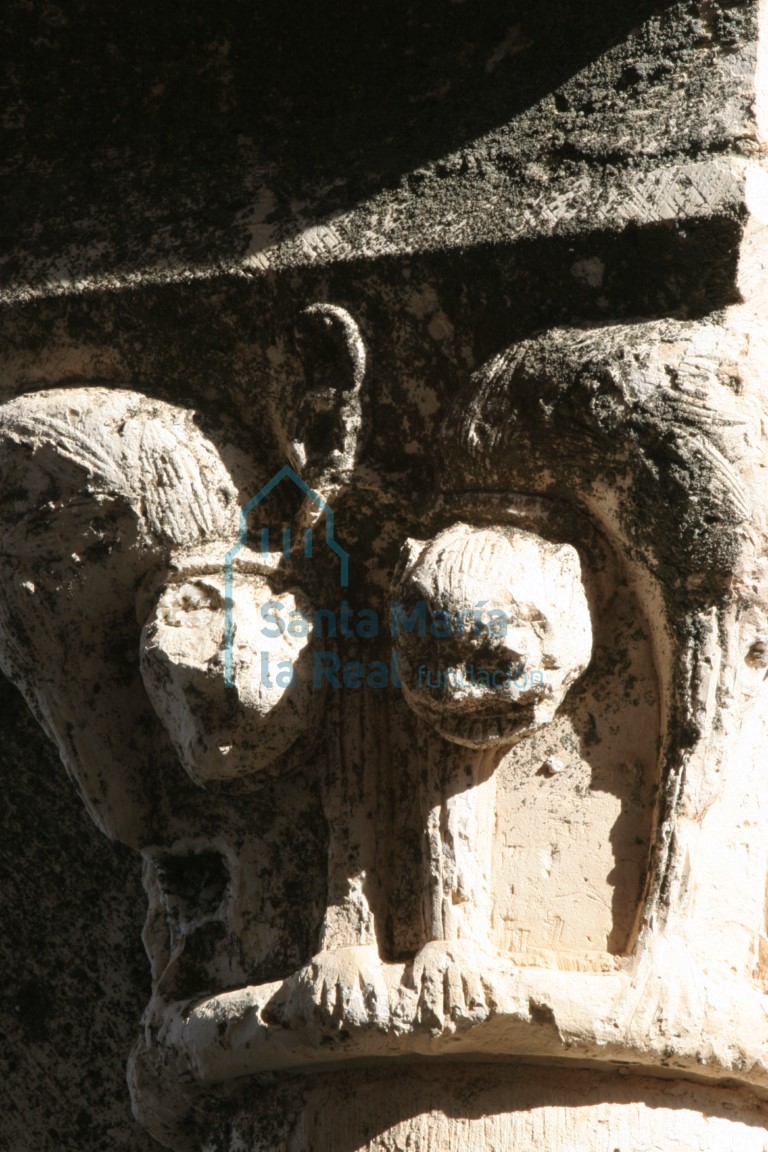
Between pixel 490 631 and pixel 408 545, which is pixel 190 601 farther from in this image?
pixel 490 631

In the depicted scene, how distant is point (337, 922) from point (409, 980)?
5.6 inches

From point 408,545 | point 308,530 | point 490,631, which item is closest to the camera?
point 490,631

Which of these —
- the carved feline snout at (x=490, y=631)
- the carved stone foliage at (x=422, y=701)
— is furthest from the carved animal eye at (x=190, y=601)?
the carved feline snout at (x=490, y=631)

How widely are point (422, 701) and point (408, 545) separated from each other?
0.56 feet

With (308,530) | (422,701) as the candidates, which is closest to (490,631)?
(422,701)

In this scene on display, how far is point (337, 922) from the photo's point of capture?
6.40ft

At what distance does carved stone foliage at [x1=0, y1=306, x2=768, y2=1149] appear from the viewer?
1820 millimetres

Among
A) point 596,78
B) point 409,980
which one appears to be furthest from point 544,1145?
point 596,78

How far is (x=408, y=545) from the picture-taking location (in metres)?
1.92

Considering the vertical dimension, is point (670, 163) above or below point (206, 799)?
above

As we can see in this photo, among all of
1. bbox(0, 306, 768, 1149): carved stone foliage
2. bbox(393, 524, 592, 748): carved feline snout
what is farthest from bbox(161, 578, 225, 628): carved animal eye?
bbox(393, 524, 592, 748): carved feline snout

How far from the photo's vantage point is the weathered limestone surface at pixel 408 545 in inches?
72.4

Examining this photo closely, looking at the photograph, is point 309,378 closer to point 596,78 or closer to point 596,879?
point 596,78

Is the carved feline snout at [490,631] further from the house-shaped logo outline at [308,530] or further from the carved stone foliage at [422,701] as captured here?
the house-shaped logo outline at [308,530]
